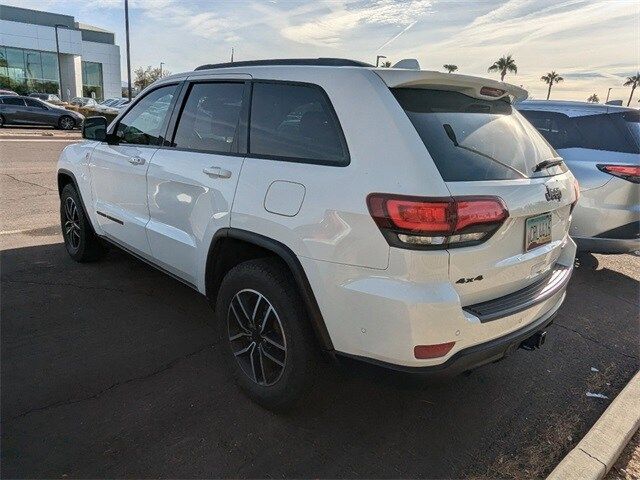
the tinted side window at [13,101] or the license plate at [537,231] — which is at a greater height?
the license plate at [537,231]

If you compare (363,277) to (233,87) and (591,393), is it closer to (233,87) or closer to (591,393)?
(233,87)

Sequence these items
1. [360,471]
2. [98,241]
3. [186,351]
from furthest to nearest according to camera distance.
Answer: [98,241], [186,351], [360,471]

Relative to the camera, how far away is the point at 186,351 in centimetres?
326

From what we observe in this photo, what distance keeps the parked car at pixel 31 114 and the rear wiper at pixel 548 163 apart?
25.1 metres

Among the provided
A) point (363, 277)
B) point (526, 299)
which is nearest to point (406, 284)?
point (363, 277)

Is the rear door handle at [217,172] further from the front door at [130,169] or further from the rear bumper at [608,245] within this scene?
the rear bumper at [608,245]

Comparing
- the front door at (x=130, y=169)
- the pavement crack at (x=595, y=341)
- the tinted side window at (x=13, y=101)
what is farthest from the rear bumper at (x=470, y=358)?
the tinted side window at (x=13, y=101)

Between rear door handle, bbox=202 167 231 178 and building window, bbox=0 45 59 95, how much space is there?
5733cm

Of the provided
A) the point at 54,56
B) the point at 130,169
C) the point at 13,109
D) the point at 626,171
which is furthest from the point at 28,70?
the point at 626,171

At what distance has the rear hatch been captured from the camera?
2.05 meters

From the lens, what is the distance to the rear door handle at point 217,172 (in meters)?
2.68

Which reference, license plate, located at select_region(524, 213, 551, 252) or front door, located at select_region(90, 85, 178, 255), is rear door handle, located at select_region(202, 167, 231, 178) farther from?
license plate, located at select_region(524, 213, 551, 252)

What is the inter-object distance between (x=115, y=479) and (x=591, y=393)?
2.91 metres

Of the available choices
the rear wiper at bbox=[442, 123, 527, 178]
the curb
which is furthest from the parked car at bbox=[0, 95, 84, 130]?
the curb
